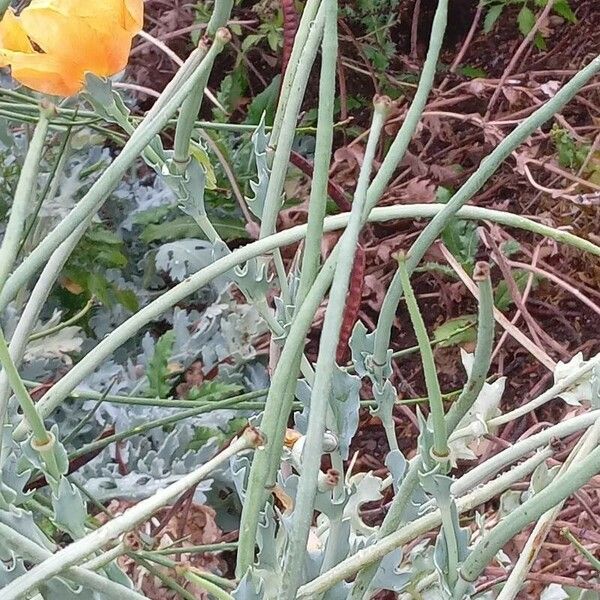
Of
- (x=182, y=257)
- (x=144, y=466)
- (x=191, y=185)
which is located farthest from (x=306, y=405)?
(x=182, y=257)

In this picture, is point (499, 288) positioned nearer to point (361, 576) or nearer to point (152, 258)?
point (152, 258)

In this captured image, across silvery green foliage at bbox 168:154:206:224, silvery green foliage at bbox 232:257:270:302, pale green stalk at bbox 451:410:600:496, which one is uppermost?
silvery green foliage at bbox 168:154:206:224

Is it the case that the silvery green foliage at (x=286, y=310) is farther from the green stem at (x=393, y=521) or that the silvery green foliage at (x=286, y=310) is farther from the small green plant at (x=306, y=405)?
the green stem at (x=393, y=521)

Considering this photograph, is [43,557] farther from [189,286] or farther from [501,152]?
[501,152]

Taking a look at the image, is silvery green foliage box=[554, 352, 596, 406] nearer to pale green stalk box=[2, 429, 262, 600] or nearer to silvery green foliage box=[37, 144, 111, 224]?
pale green stalk box=[2, 429, 262, 600]

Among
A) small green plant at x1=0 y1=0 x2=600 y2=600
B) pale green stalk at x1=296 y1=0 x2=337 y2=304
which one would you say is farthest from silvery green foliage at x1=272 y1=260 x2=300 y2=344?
pale green stalk at x1=296 y1=0 x2=337 y2=304

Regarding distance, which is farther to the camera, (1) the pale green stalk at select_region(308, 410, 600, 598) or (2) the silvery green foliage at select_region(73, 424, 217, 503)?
(2) the silvery green foliage at select_region(73, 424, 217, 503)
